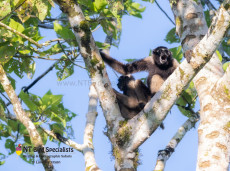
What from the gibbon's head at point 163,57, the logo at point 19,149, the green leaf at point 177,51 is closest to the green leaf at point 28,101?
the logo at point 19,149

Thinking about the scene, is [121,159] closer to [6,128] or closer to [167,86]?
[167,86]

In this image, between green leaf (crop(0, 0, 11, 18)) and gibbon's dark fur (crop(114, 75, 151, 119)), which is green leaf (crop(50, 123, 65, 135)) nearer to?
gibbon's dark fur (crop(114, 75, 151, 119))

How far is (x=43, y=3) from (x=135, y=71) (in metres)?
4.47

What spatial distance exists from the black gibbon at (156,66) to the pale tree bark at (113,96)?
353 cm

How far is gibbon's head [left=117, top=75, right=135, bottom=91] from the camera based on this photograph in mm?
8744

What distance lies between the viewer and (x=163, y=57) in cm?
951

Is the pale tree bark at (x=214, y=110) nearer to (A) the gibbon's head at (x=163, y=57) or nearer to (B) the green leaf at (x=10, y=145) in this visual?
(B) the green leaf at (x=10, y=145)

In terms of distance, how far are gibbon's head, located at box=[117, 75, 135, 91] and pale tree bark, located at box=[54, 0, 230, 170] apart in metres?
3.45

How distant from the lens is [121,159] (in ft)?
15.9

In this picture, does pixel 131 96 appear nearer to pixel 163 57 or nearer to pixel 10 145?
pixel 163 57

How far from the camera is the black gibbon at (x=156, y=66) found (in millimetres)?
8977

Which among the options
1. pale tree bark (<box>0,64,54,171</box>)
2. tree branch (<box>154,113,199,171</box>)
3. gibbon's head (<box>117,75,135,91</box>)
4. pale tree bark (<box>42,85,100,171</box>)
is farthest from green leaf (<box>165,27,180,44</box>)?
pale tree bark (<box>0,64,54,171</box>)

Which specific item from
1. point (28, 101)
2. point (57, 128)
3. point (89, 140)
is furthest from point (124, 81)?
point (28, 101)

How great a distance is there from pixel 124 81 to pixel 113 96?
3.55m
